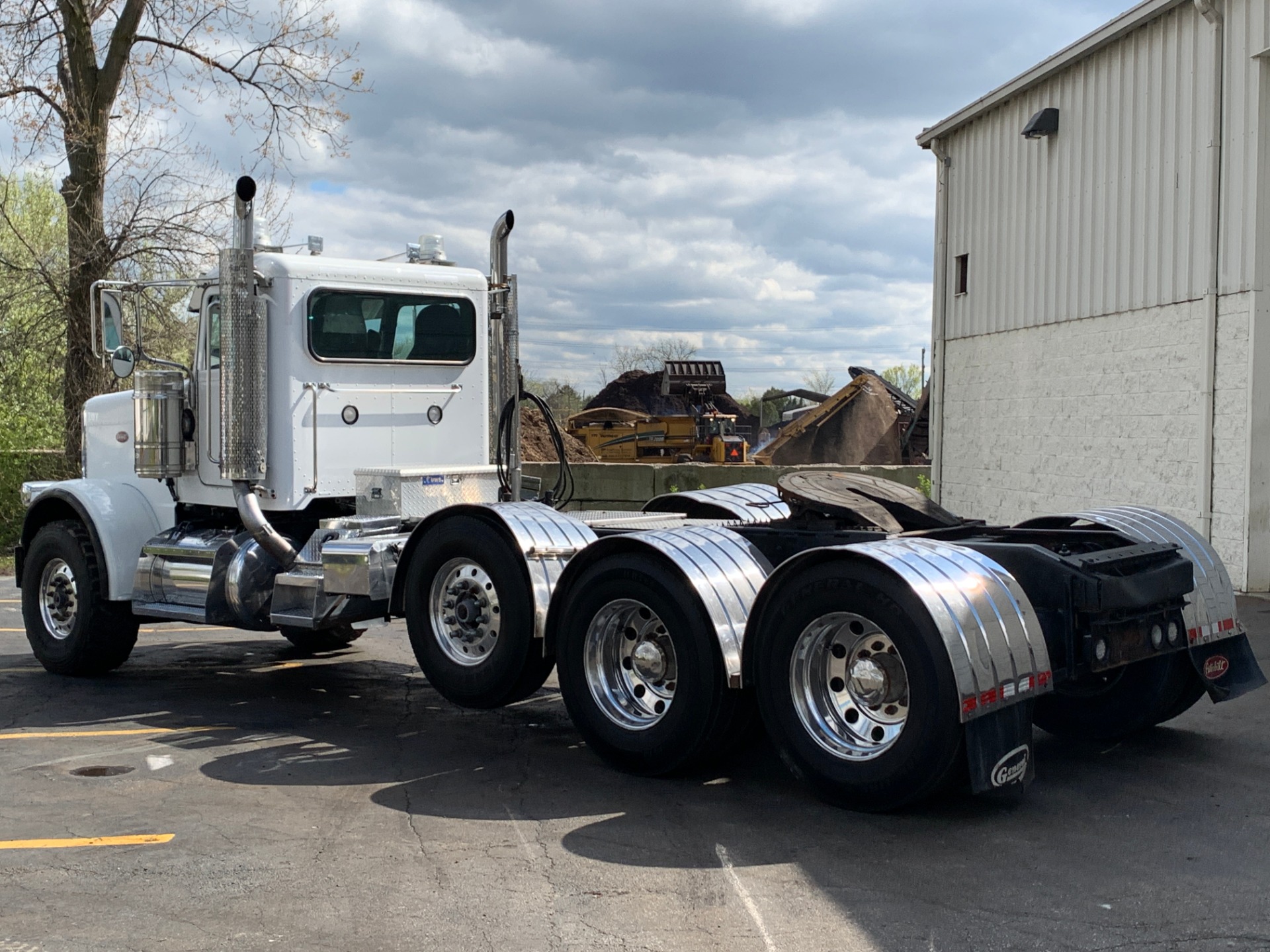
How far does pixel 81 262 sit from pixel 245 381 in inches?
526

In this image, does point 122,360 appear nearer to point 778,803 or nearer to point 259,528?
point 259,528

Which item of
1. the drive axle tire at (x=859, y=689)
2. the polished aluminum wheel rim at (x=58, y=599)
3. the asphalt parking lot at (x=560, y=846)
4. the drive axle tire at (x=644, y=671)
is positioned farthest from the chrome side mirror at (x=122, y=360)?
the drive axle tire at (x=859, y=689)

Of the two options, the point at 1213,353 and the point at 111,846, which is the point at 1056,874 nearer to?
the point at 111,846

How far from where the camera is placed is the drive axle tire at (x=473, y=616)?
22.8 feet

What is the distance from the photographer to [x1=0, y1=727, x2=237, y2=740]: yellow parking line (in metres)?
7.36

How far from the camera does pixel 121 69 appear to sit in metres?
20.1

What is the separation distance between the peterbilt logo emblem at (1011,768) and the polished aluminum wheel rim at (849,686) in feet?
1.52

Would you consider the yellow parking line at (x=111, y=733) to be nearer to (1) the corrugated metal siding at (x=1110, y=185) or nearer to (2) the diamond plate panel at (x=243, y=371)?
(2) the diamond plate panel at (x=243, y=371)

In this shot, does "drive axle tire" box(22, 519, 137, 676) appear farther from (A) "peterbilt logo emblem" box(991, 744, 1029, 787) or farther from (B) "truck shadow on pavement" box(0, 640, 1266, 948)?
(A) "peterbilt logo emblem" box(991, 744, 1029, 787)

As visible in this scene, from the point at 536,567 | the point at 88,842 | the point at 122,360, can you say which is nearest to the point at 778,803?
the point at 536,567

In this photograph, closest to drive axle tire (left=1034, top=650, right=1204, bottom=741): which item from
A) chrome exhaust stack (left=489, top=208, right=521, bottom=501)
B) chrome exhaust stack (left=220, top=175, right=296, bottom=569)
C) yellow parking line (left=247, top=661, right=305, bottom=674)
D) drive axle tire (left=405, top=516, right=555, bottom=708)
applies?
drive axle tire (left=405, top=516, right=555, bottom=708)

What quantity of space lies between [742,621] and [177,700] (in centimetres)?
440

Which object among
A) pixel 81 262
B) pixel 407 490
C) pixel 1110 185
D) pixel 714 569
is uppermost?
pixel 1110 185

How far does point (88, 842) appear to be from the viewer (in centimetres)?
534
